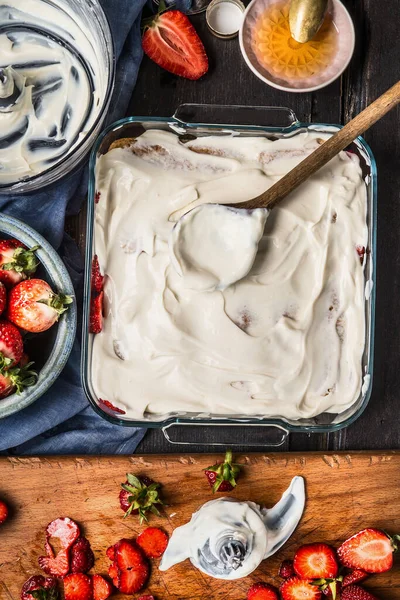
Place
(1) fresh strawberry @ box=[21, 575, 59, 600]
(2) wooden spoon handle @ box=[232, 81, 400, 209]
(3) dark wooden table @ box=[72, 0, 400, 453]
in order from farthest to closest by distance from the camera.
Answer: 1. (3) dark wooden table @ box=[72, 0, 400, 453]
2. (1) fresh strawberry @ box=[21, 575, 59, 600]
3. (2) wooden spoon handle @ box=[232, 81, 400, 209]

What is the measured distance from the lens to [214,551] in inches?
70.4

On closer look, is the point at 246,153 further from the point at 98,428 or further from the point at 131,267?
the point at 98,428

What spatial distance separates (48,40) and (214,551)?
1.24 m

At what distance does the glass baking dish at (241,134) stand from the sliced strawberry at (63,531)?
0.31 metres

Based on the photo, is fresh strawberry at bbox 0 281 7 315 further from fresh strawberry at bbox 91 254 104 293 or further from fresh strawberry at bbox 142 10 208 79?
fresh strawberry at bbox 142 10 208 79

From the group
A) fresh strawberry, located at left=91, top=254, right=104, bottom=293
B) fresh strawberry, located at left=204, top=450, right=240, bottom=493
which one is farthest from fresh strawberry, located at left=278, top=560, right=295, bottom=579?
fresh strawberry, located at left=91, top=254, right=104, bottom=293

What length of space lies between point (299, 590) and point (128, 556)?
1.41 feet

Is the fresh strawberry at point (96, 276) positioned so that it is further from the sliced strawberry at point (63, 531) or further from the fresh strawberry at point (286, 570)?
the fresh strawberry at point (286, 570)

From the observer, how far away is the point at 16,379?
5.58ft

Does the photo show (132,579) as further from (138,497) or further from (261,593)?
(261,593)

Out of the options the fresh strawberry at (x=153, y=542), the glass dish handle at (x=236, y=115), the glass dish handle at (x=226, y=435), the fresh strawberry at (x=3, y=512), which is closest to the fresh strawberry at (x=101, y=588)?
the fresh strawberry at (x=153, y=542)

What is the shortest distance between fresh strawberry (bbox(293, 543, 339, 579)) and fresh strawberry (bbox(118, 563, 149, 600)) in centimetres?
38

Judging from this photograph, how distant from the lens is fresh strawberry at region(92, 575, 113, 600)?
1860 mm

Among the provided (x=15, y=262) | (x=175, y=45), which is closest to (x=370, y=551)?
(x=15, y=262)
